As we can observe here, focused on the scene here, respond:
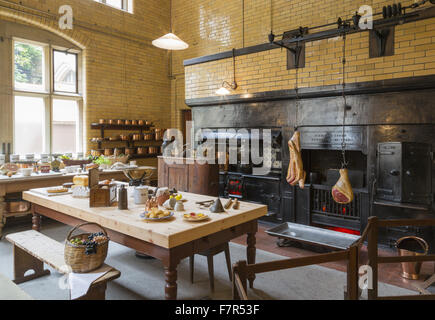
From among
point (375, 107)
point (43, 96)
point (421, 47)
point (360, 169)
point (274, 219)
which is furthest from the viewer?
point (43, 96)

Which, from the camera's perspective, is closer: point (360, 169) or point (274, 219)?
point (360, 169)

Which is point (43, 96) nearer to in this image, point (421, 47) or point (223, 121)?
point (223, 121)

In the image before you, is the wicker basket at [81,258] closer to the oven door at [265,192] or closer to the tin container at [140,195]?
the tin container at [140,195]

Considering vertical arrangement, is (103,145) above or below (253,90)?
below

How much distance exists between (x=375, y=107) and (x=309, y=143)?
1.06m

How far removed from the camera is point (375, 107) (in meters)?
4.23

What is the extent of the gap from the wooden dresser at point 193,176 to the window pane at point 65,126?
338 centimetres

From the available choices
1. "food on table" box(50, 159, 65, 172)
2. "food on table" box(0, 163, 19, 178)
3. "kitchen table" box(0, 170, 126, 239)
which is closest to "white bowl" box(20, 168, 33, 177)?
"kitchen table" box(0, 170, 126, 239)

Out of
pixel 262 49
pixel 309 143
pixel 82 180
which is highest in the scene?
pixel 262 49

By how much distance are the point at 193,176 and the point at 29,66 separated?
4860 mm

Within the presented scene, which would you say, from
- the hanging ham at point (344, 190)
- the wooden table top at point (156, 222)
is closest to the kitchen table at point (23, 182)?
the wooden table top at point (156, 222)

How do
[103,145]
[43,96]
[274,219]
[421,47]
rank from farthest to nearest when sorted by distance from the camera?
[103,145] → [43,96] → [274,219] → [421,47]

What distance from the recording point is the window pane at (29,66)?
6781 mm
